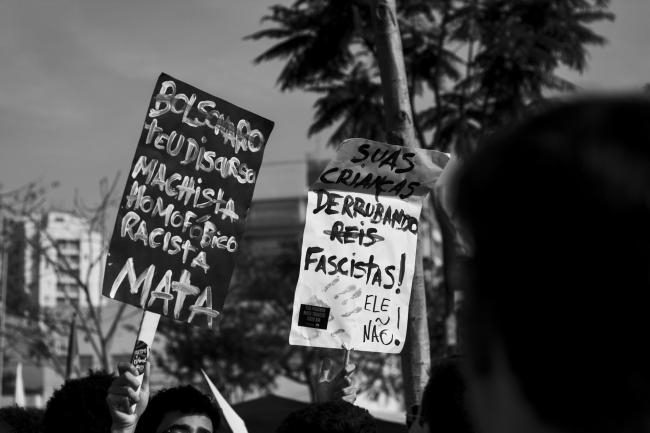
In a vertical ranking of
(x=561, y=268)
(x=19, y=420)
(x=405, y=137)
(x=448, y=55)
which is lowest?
(x=19, y=420)

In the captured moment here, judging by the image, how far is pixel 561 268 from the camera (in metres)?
0.89

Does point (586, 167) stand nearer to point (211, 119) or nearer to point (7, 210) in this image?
point (211, 119)

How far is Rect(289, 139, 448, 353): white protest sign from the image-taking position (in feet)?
15.0

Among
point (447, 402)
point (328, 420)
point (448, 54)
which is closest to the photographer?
point (447, 402)

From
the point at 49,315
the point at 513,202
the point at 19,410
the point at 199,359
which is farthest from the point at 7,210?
the point at 513,202

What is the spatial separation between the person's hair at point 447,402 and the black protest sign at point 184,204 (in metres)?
1.65

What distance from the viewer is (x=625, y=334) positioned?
0.88 m

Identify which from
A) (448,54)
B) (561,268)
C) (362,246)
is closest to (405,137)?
(362,246)

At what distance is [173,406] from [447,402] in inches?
70.9

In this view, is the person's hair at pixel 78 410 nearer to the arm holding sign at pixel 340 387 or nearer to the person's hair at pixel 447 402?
the arm holding sign at pixel 340 387

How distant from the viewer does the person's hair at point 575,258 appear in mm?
874

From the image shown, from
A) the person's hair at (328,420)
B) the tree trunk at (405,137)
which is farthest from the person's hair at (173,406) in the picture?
the tree trunk at (405,137)

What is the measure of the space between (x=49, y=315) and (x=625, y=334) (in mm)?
27718

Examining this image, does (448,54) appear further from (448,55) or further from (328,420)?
(328,420)
